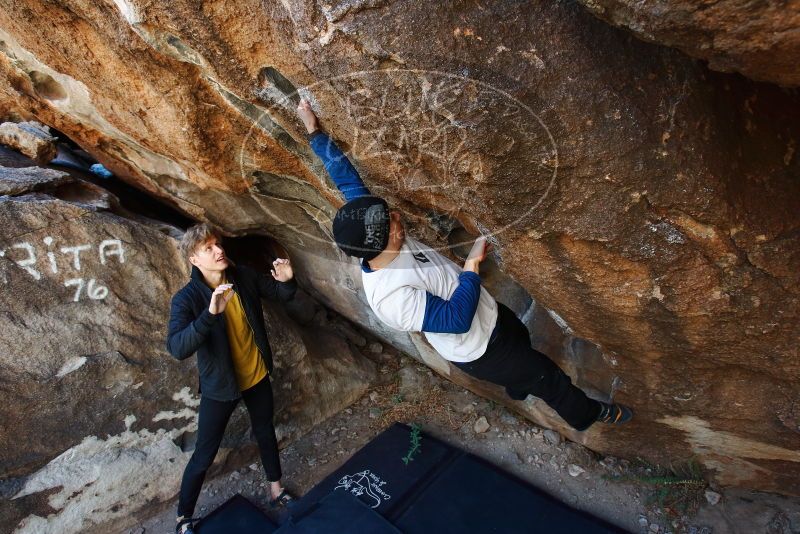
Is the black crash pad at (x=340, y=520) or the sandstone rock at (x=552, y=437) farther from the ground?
the sandstone rock at (x=552, y=437)

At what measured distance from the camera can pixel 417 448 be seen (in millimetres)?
3621

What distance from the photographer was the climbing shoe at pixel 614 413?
9.34 feet

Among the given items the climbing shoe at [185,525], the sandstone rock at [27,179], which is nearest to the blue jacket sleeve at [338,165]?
the sandstone rock at [27,179]

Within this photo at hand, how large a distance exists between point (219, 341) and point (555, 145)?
1.98 m

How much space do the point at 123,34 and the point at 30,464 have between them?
251cm

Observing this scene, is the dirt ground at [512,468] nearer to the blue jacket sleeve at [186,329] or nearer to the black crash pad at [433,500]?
the black crash pad at [433,500]

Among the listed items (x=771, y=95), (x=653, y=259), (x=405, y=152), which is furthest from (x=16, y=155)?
(x=771, y=95)

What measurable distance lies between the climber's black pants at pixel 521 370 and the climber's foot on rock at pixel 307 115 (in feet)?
4.10

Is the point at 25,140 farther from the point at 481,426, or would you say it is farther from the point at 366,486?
the point at 481,426

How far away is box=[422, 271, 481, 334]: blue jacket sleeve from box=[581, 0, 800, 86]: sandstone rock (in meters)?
1.14

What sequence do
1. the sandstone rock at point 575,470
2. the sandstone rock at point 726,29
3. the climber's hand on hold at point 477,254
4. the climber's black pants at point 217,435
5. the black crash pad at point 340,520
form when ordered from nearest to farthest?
the sandstone rock at point 726,29 → the climber's hand on hold at point 477,254 → the climber's black pants at point 217,435 → the black crash pad at point 340,520 → the sandstone rock at point 575,470

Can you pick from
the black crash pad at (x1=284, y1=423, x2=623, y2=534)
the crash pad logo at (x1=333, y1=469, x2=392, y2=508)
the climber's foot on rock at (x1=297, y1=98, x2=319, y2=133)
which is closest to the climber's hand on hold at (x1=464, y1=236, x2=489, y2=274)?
the climber's foot on rock at (x1=297, y1=98, x2=319, y2=133)

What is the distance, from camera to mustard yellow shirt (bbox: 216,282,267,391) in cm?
288

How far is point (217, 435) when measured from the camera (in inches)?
115
